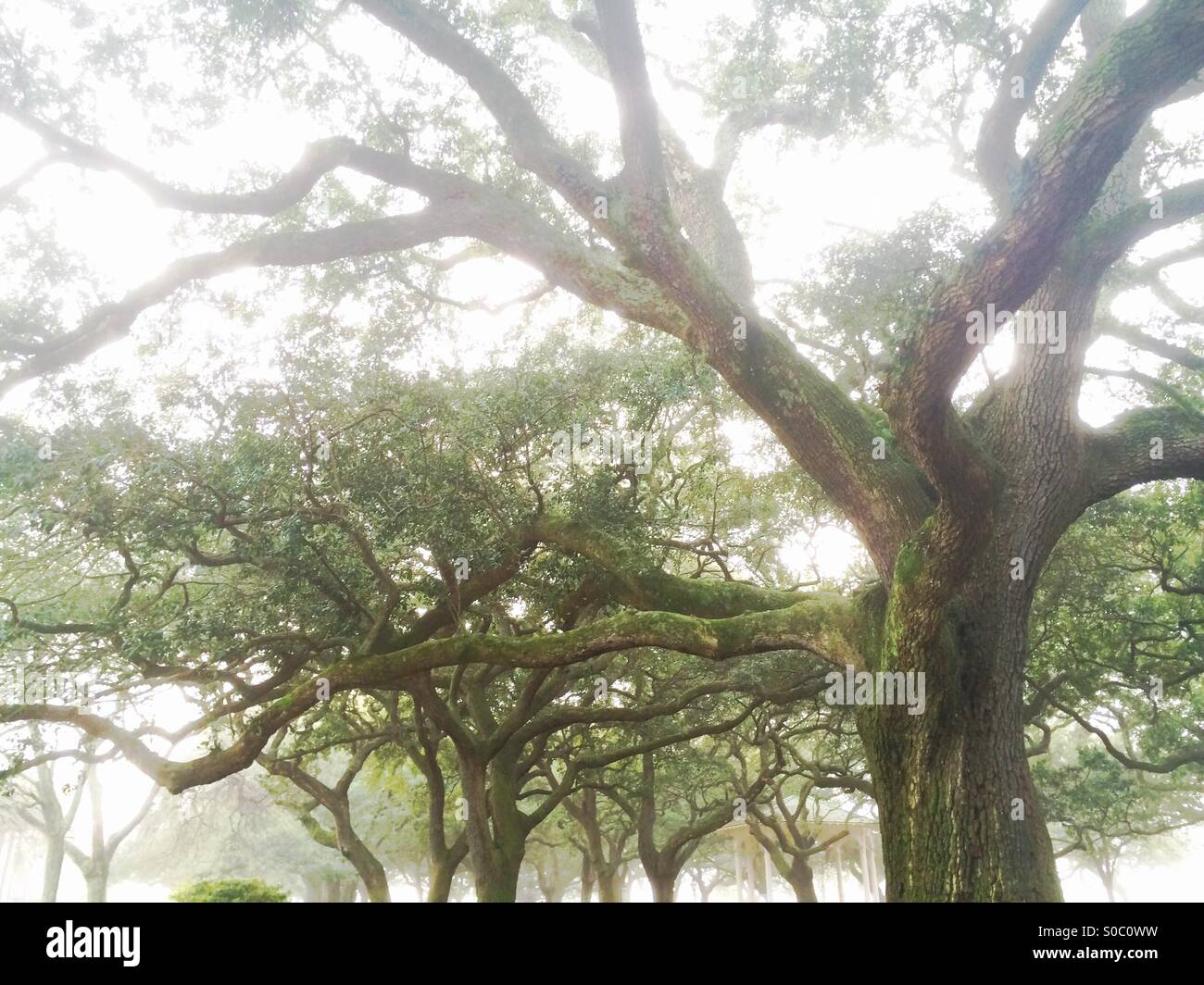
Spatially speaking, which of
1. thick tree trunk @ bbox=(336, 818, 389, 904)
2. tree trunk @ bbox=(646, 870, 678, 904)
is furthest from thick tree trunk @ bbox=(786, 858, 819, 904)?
thick tree trunk @ bbox=(336, 818, 389, 904)

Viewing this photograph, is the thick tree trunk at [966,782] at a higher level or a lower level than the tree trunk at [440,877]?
higher

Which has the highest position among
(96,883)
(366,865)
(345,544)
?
(345,544)

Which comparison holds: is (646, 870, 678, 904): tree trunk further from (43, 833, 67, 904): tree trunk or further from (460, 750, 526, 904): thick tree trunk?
(43, 833, 67, 904): tree trunk

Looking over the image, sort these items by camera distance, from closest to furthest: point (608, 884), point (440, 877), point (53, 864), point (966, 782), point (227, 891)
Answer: point (966, 782), point (227, 891), point (440, 877), point (608, 884), point (53, 864)

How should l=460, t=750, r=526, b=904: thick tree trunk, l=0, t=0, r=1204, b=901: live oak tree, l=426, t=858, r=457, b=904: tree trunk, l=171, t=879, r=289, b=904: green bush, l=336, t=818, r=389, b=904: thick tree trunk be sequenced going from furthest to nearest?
l=336, t=818, r=389, b=904: thick tree trunk → l=426, t=858, r=457, b=904: tree trunk → l=460, t=750, r=526, b=904: thick tree trunk → l=171, t=879, r=289, b=904: green bush → l=0, t=0, r=1204, b=901: live oak tree

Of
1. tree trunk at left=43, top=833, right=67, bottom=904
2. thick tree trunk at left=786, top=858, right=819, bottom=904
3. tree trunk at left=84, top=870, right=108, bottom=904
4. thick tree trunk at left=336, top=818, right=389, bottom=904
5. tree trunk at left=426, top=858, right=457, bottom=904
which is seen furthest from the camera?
tree trunk at left=43, top=833, right=67, bottom=904

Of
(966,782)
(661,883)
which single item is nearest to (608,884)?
(661,883)

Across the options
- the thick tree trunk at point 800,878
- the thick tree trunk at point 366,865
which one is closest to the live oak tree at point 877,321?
the thick tree trunk at point 366,865

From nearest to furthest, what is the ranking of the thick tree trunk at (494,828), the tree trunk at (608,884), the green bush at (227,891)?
1. the green bush at (227,891)
2. the thick tree trunk at (494,828)
3. the tree trunk at (608,884)

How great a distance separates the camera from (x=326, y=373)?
8.16m


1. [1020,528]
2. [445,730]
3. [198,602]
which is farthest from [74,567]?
[1020,528]

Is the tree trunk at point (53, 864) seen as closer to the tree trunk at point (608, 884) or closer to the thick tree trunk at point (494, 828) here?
the tree trunk at point (608, 884)

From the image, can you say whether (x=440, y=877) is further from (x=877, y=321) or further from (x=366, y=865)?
(x=877, y=321)

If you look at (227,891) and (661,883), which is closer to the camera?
(227,891)
